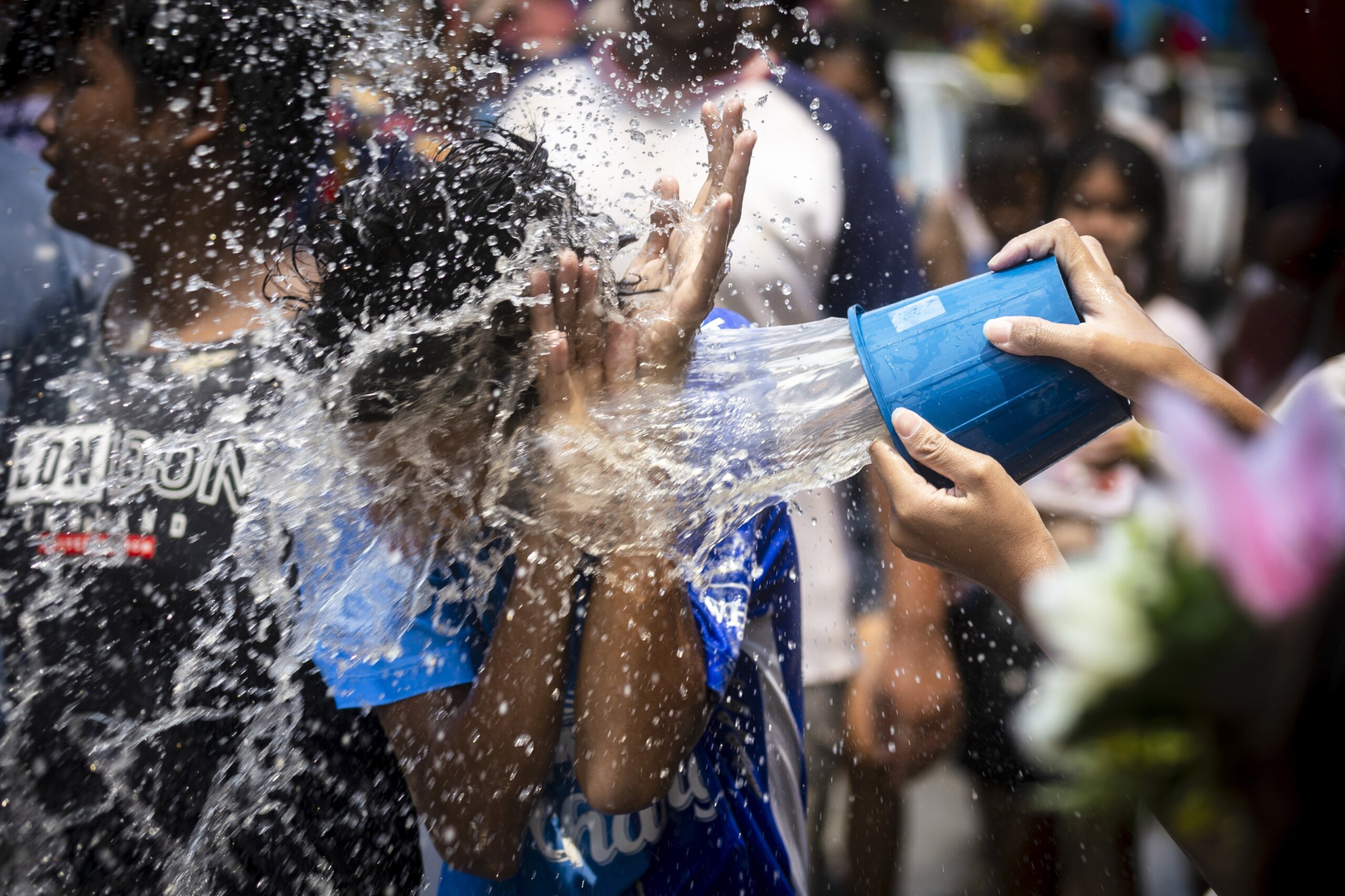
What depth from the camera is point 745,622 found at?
4.60 ft

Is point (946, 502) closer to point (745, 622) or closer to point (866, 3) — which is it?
point (745, 622)

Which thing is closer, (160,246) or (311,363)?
(311,363)

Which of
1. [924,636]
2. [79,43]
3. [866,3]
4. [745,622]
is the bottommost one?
[924,636]

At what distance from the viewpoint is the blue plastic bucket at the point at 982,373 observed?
113 cm

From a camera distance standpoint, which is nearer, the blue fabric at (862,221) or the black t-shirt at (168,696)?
the black t-shirt at (168,696)

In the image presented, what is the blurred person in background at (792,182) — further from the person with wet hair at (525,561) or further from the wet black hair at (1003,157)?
the wet black hair at (1003,157)

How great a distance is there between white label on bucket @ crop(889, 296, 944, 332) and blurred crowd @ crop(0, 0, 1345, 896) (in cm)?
54

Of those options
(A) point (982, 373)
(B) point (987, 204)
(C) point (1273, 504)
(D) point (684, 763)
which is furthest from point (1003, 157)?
(C) point (1273, 504)

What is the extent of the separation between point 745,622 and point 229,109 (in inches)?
54.6

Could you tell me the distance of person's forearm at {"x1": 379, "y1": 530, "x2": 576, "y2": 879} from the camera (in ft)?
4.05

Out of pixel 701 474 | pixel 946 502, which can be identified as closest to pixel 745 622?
pixel 701 474

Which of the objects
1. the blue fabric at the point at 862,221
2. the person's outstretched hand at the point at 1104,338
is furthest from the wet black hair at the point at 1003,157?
the person's outstretched hand at the point at 1104,338

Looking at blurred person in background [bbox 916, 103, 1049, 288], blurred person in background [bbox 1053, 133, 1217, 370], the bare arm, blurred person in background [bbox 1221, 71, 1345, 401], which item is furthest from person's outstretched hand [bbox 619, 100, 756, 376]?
blurred person in background [bbox 1221, 71, 1345, 401]

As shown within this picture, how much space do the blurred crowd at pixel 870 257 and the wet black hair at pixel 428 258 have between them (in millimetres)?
138
